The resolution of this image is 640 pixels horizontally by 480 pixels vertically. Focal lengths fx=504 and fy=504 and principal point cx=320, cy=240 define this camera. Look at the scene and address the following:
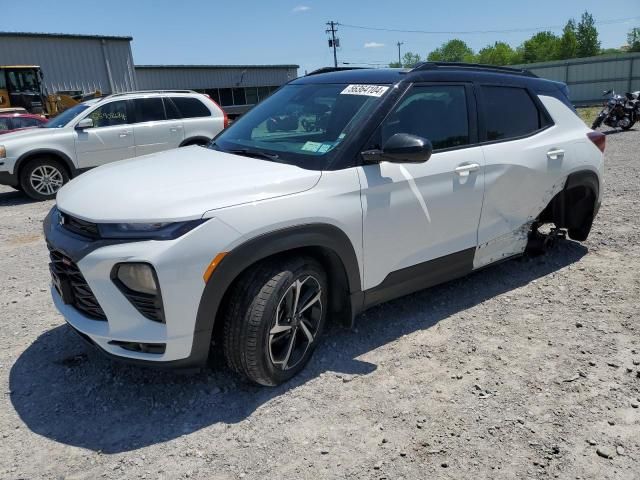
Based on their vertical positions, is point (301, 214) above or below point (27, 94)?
below

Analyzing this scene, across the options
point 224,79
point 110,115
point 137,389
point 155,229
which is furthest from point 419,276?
point 224,79

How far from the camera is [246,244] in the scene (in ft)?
8.33

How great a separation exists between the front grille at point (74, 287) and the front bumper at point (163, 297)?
0.19ft

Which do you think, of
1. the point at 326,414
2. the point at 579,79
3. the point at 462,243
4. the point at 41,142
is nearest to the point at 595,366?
the point at 462,243

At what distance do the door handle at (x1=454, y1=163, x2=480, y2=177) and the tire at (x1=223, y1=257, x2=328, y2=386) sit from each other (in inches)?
49.0

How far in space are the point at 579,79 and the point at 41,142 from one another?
3238 cm

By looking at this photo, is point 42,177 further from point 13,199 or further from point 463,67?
point 463,67

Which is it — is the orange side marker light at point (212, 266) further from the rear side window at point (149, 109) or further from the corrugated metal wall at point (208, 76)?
the corrugated metal wall at point (208, 76)

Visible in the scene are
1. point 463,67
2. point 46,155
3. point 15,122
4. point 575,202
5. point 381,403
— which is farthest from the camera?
point 15,122

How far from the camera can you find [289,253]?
2859 mm

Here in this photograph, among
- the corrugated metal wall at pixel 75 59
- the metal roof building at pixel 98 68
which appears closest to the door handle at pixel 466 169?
the metal roof building at pixel 98 68

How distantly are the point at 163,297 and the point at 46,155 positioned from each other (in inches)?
308

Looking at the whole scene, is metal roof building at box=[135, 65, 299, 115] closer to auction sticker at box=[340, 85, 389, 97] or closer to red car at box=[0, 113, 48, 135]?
red car at box=[0, 113, 48, 135]

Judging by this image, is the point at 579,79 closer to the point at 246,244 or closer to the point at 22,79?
the point at 22,79
